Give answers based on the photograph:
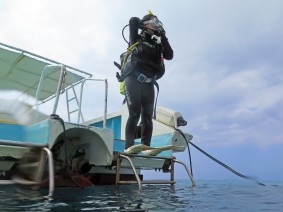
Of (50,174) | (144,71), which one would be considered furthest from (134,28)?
(50,174)

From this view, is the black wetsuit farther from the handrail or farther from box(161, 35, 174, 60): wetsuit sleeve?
the handrail

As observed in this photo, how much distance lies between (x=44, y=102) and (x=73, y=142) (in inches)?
121

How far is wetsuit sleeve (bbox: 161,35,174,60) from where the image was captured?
4863 millimetres

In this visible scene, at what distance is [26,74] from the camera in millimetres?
6488

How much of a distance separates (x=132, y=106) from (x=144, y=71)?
0.62 m

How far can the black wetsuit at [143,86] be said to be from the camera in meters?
4.47

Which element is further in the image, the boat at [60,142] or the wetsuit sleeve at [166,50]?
the wetsuit sleeve at [166,50]

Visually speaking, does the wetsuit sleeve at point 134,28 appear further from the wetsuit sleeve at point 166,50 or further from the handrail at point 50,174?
the handrail at point 50,174

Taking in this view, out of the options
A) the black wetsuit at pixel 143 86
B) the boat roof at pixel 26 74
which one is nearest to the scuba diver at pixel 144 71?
the black wetsuit at pixel 143 86

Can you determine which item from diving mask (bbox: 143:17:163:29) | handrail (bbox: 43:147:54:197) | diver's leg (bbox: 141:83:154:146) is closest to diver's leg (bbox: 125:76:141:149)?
diver's leg (bbox: 141:83:154:146)

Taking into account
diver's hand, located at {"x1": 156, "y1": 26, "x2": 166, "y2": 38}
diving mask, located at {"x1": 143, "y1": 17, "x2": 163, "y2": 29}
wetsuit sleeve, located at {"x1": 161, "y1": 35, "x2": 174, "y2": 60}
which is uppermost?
diving mask, located at {"x1": 143, "y1": 17, "x2": 163, "y2": 29}

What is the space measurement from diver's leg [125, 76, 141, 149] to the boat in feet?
0.78

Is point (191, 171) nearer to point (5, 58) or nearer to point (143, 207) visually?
point (143, 207)

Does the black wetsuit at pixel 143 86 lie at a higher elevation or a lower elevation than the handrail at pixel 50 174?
higher
